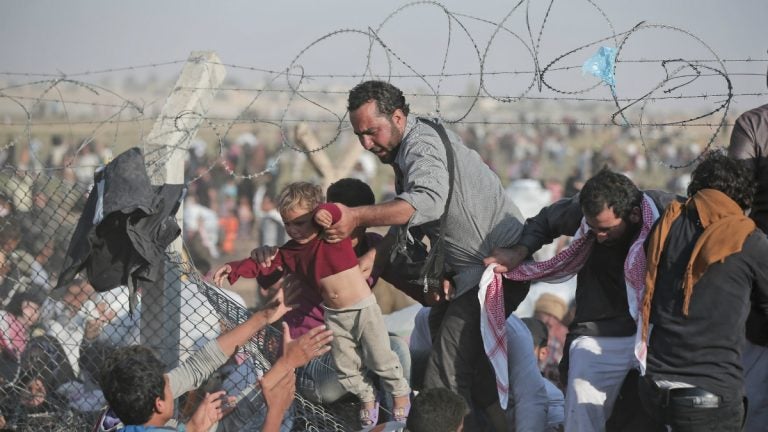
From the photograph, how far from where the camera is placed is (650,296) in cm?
452

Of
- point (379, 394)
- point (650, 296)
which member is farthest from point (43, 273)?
point (650, 296)

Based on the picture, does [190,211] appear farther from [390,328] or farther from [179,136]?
[179,136]

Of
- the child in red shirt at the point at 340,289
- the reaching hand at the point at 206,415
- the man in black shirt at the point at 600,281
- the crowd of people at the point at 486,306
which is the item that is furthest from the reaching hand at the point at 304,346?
the man in black shirt at the point at 600,281

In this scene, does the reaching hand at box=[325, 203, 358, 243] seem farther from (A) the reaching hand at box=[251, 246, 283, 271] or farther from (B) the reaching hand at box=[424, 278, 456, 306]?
(B) the reaching hand at box=[424, 278, 456, 306]

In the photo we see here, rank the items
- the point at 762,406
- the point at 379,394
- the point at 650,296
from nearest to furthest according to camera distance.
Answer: the point at 650,296 < the point at 762,406 < the point at 379,394

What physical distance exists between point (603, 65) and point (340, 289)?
1.87 m

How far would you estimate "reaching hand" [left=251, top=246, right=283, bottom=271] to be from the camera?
5148mm

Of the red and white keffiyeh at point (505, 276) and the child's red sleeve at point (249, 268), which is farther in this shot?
the child's red sleeve at point (249, 268)

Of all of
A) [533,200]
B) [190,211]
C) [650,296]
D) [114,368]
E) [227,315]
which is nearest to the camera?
[114,368]

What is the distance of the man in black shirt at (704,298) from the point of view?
4352mm

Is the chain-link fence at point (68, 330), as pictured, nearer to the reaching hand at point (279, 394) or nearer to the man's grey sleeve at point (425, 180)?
the reaching hand at point (279, 394)

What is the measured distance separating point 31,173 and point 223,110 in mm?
60543

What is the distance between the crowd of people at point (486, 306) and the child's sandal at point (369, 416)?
0.06 feet

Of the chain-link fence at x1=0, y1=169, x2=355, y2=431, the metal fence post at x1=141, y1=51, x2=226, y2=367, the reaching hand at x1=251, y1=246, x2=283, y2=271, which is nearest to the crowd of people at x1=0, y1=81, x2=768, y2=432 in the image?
the reaching hand at x1=251, y1=246, x2=283, y2=271
